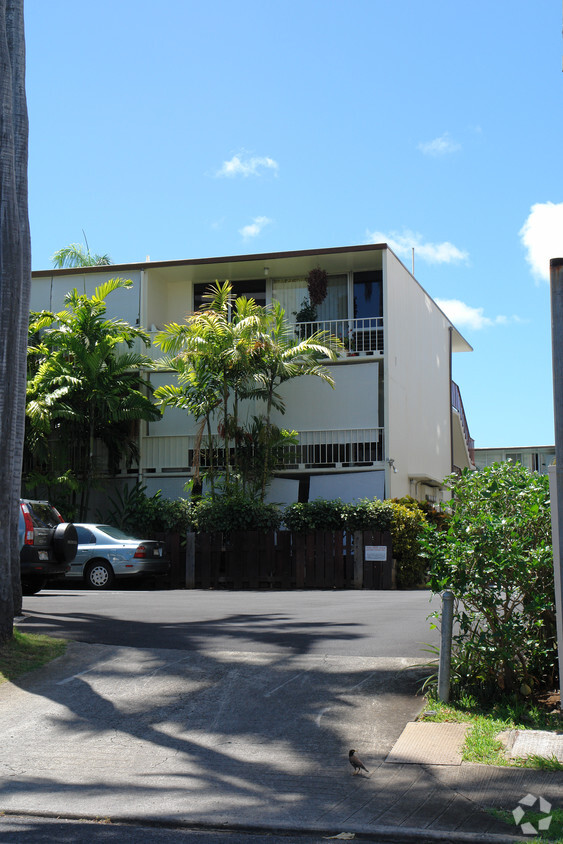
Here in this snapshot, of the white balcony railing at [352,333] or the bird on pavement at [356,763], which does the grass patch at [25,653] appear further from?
the white balcony railing at [352,333]

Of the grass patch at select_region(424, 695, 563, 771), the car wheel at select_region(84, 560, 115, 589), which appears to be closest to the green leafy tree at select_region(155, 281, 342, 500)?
the car wheel at select_region(84, 560, 115, 589)

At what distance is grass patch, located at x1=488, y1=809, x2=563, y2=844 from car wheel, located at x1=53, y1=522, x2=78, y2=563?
10.2 m

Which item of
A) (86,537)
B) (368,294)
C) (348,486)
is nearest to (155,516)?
(86,537)

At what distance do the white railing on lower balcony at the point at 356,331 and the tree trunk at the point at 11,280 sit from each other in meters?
16.0

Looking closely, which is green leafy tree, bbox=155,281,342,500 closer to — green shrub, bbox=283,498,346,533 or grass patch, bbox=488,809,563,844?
green shrub, bbox=283,498,346,533

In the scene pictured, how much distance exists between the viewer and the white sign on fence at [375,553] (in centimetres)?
2109

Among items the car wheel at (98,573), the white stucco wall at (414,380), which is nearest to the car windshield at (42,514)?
the car wheel at (98,573)

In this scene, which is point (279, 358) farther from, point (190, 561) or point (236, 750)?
point (236, 750)

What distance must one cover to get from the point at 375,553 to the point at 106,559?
6107 mm

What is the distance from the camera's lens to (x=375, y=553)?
21125 millimetres

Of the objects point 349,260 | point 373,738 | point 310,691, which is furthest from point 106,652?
point 349,260

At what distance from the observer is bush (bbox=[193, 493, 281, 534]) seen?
22000mm

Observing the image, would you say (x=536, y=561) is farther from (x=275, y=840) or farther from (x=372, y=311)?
(x=372, y=311)

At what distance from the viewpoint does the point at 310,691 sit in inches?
299
